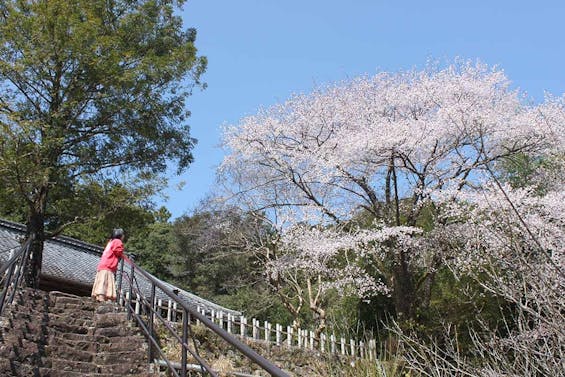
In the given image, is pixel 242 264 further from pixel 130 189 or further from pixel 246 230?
pixel 130 189

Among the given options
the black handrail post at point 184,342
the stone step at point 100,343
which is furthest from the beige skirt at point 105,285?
the black handrail post at point 184,342

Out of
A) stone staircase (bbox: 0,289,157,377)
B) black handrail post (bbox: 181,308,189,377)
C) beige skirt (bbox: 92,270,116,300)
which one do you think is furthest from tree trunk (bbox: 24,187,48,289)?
black handrail post (bbox: 181,308,189,377)

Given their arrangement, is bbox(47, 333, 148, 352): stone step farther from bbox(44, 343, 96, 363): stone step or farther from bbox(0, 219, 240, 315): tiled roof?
bbox(0, 219, 240, 315): tiled roof

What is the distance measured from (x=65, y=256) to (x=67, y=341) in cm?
1282

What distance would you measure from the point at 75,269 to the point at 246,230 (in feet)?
17.7

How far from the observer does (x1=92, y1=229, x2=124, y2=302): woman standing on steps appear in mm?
8500

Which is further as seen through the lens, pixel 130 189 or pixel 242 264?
pixel 242 264

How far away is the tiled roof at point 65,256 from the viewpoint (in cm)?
1591

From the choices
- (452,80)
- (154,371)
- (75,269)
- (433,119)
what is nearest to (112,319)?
A: (154,371)

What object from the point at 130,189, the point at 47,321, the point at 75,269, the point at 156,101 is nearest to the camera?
the point at 47,321

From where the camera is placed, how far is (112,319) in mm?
7105

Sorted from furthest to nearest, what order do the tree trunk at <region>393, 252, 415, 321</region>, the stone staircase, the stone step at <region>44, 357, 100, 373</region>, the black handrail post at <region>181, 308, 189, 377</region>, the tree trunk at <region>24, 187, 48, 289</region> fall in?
1. the tree trunk at <region>393, 252, 415, 321</region>
2. the tree trunk at <region>24, 187, 48, 289</region>
3. the stone step at <region>44, 357, 100, 373</region>
4. the stone staircase
5. the black handrail post at <region>181, 308, 189, 377</region>

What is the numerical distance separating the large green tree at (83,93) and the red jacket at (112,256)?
2297 millimetres

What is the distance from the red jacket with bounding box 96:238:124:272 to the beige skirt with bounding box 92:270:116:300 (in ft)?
0.32
